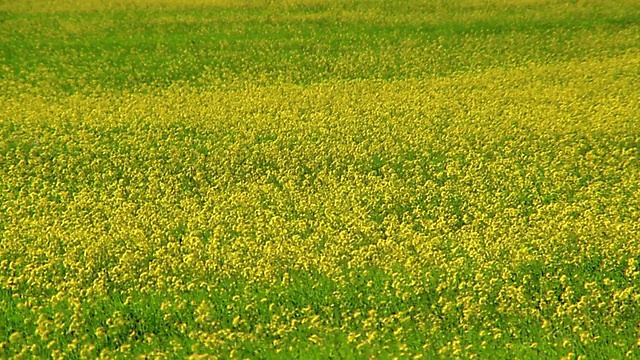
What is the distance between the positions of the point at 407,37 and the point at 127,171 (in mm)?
9502

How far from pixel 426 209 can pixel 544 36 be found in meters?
9.92

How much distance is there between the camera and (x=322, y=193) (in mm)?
9844

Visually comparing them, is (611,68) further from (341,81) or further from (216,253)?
(216,253)

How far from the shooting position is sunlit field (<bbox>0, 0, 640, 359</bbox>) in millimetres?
7258

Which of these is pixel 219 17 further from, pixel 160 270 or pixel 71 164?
pixel 160 270

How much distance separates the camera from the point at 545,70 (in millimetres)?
14977

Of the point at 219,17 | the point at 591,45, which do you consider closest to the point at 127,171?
the point at 219,17

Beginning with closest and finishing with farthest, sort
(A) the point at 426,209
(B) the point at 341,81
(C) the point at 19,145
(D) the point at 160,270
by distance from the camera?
(D) the point at 160,270 < (A) the point at 426,209 < (C) the point at 19,145 < (B) the point at 341,81

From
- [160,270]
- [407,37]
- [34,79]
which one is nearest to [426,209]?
[160,270]

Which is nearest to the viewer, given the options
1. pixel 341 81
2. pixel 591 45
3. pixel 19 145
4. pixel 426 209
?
pixel 426 209

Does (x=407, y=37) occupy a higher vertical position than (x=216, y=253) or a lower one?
higher

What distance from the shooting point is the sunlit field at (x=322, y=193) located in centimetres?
726

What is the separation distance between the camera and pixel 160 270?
8.08m

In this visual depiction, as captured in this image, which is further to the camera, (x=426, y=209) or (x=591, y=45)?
(x=591, y=45)
